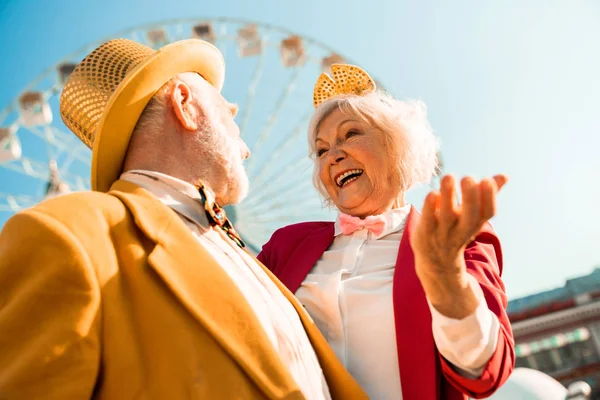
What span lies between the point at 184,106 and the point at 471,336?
1.31 m

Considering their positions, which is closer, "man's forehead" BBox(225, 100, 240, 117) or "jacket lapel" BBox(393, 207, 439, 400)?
"jacket lapel" BBox(393, 207, 439, 400)

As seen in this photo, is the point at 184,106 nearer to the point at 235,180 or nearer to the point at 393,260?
the point at 235,180

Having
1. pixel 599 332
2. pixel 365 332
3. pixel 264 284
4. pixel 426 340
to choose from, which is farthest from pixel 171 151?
pixel 599 332

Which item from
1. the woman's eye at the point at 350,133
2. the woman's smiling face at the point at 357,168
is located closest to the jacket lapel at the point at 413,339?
the woman's smiling face at the point at 357,168

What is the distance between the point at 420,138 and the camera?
112 inches

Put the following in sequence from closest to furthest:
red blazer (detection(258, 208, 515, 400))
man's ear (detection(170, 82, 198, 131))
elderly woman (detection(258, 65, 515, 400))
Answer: elderly woman (detection(258, 65, 515, 400))
red blazer (detection(258, 208, 515, 400))
man's ear (detection(170, 82, 198, 131))

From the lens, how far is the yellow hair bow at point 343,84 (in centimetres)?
317

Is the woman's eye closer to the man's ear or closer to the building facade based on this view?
the man's ear

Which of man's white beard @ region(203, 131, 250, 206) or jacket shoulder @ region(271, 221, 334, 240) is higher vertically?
man's white beard @ region(203, 131, 250, 206)

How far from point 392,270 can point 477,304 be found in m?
0.66

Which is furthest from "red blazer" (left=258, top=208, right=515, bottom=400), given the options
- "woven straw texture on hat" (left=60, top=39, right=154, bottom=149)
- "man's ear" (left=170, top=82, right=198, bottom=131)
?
"woven straw texture on hat" (left=60, top=39, right=154, bottom=149)

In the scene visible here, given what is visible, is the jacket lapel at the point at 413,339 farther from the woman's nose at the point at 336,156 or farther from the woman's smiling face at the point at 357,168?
the woman's nose at the point at 336,156

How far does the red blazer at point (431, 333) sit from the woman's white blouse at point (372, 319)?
0.04 meters

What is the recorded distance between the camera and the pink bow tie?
2.60m
